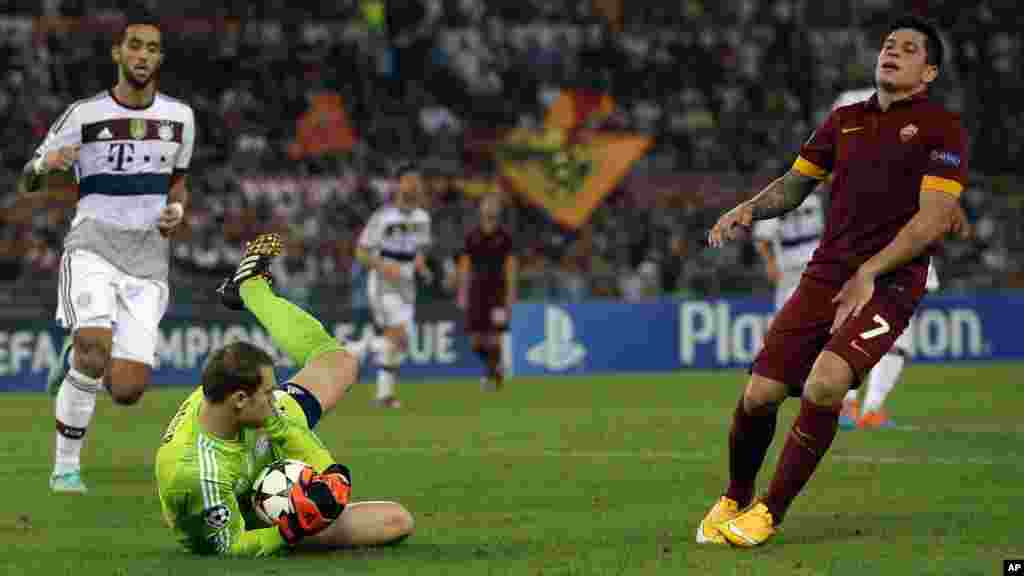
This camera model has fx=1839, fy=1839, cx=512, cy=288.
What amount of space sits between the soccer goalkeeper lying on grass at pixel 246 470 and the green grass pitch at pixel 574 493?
0.44ft

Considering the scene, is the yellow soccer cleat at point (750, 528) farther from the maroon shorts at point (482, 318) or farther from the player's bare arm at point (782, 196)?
the maroon shorts at point (482, 318)

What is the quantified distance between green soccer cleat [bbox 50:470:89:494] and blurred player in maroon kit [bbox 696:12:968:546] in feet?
13.5

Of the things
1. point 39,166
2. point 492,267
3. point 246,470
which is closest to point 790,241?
point 492,267

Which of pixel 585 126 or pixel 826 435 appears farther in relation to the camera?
pixel 585 126

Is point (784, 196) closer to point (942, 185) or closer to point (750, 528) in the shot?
point (942, 185)

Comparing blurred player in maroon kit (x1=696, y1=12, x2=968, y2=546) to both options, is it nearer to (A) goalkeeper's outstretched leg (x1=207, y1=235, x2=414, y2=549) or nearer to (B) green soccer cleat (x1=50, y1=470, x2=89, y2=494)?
(A) goalkeeper's outstretched leg (x1=207, y1=235, x2=414, y2=549)

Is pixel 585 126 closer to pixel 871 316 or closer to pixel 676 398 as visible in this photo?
pixel 676 398

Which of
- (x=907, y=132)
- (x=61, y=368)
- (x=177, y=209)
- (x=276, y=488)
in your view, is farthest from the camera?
(x=61, y=368)

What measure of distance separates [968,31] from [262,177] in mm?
16908

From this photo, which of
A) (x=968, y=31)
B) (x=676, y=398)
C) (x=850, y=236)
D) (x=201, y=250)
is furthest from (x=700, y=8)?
(x=850, y=236)

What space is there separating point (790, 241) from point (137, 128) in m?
8.12

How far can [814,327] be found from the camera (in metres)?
8.36

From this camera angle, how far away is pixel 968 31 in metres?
38.1

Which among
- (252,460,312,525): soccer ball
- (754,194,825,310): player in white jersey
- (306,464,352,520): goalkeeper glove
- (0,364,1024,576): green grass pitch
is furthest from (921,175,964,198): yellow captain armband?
(754,194,825,310): player in white jersey
